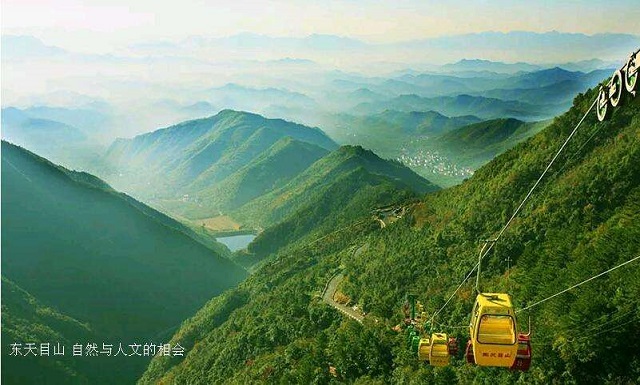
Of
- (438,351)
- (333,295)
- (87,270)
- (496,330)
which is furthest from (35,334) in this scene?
(496,330)

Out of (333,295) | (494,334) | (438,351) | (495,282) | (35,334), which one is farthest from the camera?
(35,334)

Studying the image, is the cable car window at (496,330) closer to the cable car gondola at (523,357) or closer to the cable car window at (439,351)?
the cable car gondola at (523,357)

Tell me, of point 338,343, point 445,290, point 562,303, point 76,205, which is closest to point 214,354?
point 338,343

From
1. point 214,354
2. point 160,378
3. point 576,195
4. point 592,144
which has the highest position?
point 592,144

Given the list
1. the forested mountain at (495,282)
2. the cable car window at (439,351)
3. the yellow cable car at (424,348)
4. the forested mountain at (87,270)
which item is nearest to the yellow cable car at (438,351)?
the cable car window at (439,351)

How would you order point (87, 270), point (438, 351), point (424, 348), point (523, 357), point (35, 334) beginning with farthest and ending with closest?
1. point (87, 270)
2. point (35, 334)
3. point (424, 348)
4. point (438, 351)
5. point (523, 357)

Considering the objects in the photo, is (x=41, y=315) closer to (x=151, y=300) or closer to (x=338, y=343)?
(x=151, y=300)

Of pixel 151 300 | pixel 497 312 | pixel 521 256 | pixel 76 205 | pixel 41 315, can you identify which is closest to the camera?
pixel 497 312

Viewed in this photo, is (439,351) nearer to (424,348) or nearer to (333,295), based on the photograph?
(424,348)
